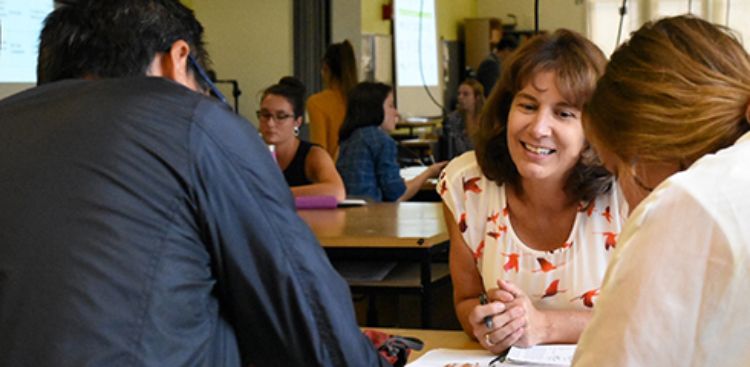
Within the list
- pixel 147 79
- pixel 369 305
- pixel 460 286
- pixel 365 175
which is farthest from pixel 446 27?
pixel 147 79

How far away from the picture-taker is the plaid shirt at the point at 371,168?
16.7 ft

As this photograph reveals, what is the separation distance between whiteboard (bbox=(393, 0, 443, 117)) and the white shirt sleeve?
9.80 meters

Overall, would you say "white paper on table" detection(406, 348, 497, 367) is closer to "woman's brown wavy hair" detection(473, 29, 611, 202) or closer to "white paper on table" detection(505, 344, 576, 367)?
"white paper on table" detection(505, 344, 576, 367)

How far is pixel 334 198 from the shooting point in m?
4.35

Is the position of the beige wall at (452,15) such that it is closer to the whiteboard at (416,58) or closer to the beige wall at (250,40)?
the whiteboard at (416,58)

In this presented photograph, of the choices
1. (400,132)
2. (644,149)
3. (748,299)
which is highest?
(644,149)

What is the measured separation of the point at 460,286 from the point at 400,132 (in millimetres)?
8479

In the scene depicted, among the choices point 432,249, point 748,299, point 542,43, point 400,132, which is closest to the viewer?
point 748,299

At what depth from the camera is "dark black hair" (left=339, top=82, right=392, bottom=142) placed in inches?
204

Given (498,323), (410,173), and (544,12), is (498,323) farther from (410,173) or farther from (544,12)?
(544,12)

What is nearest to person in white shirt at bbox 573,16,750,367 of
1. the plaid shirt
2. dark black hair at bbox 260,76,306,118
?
Result: dark black hair at bbox 260,76,306,118

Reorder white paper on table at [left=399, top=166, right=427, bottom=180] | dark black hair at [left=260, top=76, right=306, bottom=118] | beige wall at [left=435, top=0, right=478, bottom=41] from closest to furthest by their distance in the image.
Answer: dark black hair at [left=260, top=76, right=306, bottom=118] < white paper on table at [left=399, top=166, right=427, bottom=180] < beige wall at [left=435, top=0, right=478, bottom=41]

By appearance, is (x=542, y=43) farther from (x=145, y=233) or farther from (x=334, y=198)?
(x=334, y=198)

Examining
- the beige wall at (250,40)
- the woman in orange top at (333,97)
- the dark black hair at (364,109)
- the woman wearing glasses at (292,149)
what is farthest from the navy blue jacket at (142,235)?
the beige wall at (250,40)
